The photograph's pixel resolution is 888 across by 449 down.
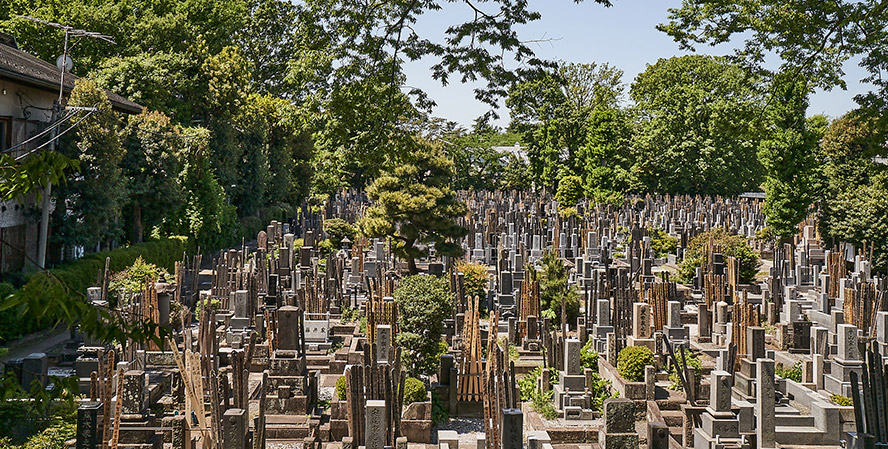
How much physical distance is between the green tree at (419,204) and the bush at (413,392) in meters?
10.5

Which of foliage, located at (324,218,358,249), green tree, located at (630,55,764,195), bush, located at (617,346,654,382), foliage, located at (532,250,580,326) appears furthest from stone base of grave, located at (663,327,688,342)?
green tree, located at (630,55,764,195)

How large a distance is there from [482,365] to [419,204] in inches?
368

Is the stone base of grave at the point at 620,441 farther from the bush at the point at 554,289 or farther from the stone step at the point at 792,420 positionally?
the bush at the point at 554,289

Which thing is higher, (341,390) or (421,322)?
(421,322)

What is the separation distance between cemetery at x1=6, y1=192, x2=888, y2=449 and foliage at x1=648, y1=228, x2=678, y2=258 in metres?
8.10

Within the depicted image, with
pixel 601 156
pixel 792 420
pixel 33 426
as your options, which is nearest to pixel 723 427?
pixel 792 420

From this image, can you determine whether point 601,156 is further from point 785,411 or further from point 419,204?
point 785,411

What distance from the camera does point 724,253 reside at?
81.4 ft

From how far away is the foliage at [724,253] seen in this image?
23500mm

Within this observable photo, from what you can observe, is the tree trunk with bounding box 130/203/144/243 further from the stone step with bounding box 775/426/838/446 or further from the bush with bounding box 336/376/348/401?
the stone step with bounding box 775/426/838/446

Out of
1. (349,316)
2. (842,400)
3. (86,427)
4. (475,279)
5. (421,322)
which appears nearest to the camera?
(86,427)

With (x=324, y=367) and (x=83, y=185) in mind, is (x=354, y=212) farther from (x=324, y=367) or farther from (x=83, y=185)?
(x=324, y=367)

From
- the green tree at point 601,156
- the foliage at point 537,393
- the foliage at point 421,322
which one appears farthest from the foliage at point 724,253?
the green tree at point 601,156

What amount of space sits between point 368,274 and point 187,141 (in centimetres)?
969
